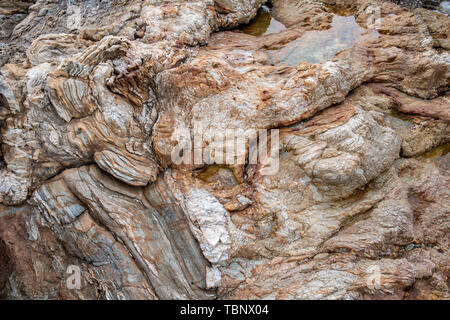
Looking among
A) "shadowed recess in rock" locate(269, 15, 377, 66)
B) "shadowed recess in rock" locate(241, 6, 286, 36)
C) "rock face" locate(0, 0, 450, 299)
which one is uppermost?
"shadowed recess in rock" locate(241, 6, 286, 36)

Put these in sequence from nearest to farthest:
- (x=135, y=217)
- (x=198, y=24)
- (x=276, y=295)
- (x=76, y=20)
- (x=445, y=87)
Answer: (x=276, y=295)
(x=135, y=217)
(x=445, y=87)
(x=198, y=24)
(x=76, y=20)

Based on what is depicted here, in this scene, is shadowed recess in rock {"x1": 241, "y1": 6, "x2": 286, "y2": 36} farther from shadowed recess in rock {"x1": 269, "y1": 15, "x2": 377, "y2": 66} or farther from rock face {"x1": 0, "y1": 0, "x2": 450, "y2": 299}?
rock face {"x1": 0, "y1": 0, "x2": 450, "y2": 299}

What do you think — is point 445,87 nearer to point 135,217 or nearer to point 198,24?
point 198,24

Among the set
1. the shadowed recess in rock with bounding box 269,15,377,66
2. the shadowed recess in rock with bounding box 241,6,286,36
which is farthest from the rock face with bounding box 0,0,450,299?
the shadowed recess in rock with bounding box 241,6,286,36

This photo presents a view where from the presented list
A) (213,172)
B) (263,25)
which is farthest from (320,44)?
(213,172)

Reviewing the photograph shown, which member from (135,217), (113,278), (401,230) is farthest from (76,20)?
(401,230)

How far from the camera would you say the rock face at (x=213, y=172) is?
7227mm

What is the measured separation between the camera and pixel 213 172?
793 centimetres

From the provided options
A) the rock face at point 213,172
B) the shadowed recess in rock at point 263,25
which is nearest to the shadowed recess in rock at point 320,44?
the rock face at point 213,172

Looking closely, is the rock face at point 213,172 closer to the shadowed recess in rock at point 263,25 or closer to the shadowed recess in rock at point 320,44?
the shadowed recess in rock at point 320,44

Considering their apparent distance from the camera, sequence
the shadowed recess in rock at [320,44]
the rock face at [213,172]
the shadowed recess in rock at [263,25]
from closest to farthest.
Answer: the rock face at [213,172] < the shadowed recess in rock at [320,44] < the shadowed recess in rock at [263,25]

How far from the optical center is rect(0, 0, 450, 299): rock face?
7227 mm

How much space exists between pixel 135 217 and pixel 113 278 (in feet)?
5.66

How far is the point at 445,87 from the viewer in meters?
8.56
